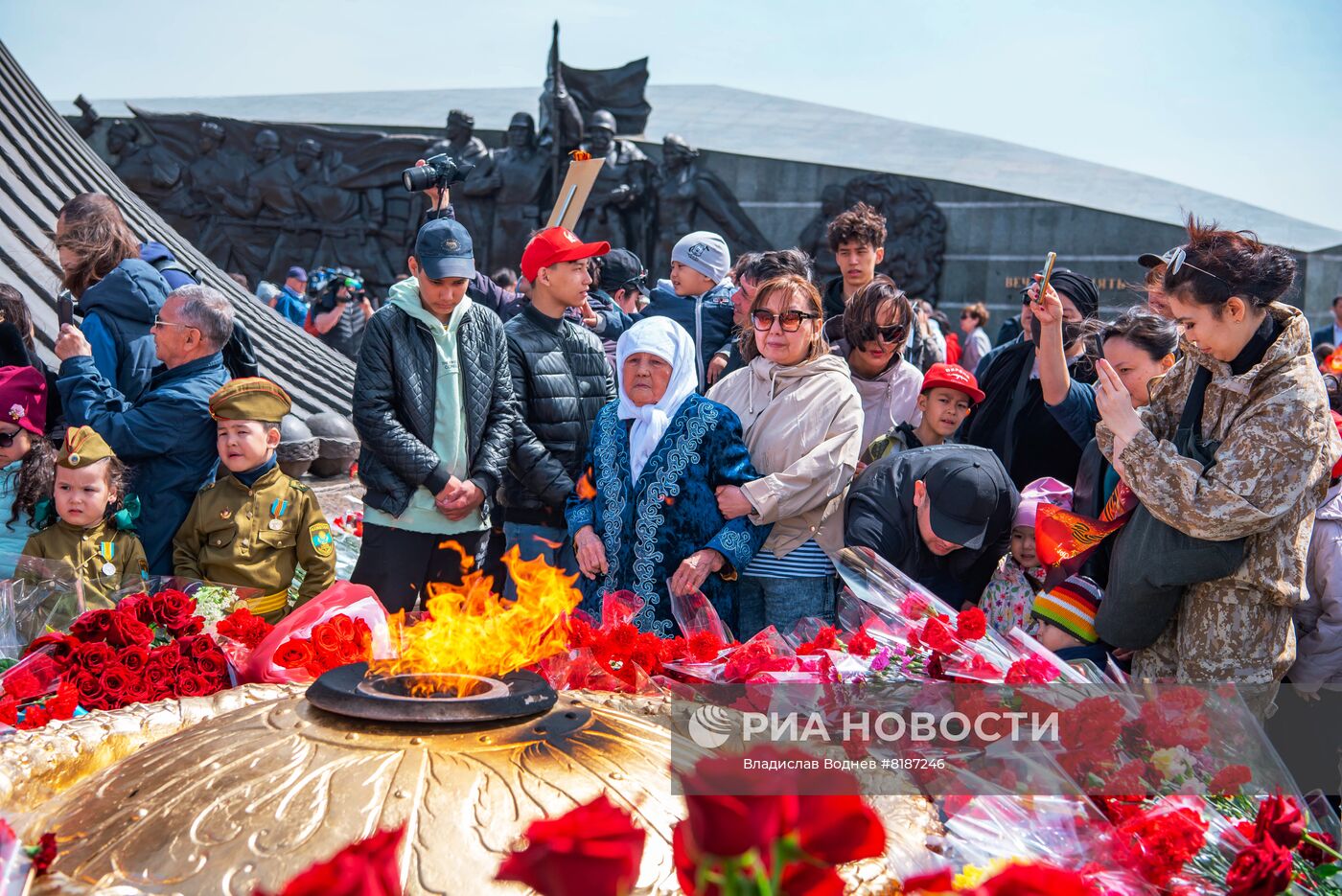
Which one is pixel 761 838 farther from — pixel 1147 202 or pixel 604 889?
pixel 1147 202

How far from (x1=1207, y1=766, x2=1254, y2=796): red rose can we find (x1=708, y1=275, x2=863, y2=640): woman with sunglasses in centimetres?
162

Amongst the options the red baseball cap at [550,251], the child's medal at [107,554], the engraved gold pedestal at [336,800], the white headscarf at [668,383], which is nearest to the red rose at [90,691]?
the engraved gold pedestal at [336,800]

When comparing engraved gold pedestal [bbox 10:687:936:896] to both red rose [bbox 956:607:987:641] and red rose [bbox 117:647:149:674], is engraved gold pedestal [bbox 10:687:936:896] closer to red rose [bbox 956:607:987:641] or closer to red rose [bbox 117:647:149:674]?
red rose [bbox 956:607:987:641]

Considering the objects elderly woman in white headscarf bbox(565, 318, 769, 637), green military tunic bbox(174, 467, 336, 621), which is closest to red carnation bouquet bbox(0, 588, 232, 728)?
green military tunic bbox(174, 467, 336, 621)

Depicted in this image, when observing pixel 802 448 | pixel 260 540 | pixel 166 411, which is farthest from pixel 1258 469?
pixel 166 411

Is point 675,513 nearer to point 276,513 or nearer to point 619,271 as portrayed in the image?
point 276,513

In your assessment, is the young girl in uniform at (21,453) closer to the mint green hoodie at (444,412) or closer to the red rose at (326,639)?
the mint green hoodie at (444,412)

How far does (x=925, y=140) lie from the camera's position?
18969 millimetres

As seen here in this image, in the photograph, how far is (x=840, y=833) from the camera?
0.86 m

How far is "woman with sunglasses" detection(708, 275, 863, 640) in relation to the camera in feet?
11.2

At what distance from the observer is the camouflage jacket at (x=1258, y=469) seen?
252cm

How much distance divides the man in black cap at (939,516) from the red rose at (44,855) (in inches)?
85.3

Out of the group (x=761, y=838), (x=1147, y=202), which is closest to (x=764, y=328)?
(x=761, y=838)

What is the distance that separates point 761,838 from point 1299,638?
2.79m
